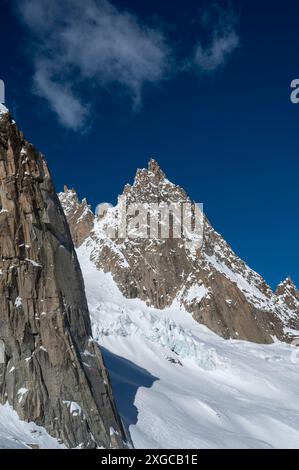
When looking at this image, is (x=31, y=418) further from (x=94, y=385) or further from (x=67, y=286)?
(x=67, y=286)

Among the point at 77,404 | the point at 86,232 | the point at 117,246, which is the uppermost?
the point at 86,232

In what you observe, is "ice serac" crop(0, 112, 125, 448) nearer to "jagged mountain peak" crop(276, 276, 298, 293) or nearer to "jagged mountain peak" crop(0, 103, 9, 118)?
"jagged mountain peak" crop(0, 103, 9, 118)

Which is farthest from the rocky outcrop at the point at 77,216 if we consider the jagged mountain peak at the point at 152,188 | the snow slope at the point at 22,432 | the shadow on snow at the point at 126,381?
the snow slope at the point at 22,432

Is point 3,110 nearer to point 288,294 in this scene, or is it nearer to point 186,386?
point 186,386

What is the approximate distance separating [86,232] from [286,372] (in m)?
71.3

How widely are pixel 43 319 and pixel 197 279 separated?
80.8 metres

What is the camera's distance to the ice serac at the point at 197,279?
4075 inches

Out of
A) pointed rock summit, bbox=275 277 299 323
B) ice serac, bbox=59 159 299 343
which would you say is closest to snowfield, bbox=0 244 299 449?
ice serac, bbox=59 159 299 343

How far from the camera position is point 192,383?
65.6m

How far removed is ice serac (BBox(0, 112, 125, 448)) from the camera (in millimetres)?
28266

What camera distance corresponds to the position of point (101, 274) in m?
114

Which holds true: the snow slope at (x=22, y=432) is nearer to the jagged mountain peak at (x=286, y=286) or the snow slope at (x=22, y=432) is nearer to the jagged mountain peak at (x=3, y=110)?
the jagged mountain peak at (x=3, y=110)

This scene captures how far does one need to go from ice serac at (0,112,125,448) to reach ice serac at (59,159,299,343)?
69.3 meters
